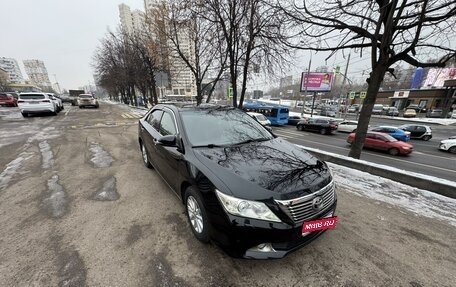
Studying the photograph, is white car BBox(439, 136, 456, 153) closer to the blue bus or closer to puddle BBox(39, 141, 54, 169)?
the blue bus

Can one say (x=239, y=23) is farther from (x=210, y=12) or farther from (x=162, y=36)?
(x=162, y=36)

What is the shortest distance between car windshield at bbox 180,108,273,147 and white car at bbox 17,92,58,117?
16133 millimetres

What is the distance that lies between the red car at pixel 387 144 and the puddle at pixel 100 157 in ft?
44.0

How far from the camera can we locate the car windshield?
117 inches

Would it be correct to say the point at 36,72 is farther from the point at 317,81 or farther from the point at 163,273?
the point at 163,273

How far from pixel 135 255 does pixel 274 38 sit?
847 centimetres

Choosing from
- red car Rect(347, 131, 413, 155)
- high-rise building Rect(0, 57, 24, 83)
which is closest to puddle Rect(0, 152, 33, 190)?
red car Rect(347, 131, 413, 155)

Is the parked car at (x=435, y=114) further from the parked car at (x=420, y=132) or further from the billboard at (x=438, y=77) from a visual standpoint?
the parked car at (x=420, y=132)

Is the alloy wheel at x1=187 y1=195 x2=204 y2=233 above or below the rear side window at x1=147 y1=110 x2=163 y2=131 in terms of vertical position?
below

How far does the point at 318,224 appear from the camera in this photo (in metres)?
2.07

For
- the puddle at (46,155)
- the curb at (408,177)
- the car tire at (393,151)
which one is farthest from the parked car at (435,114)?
the puddle at (46,155)

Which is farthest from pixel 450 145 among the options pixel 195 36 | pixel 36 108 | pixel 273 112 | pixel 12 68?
pixel 12 68

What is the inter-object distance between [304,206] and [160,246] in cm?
176

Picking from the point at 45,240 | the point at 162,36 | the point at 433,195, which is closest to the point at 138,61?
the point at 162,36
